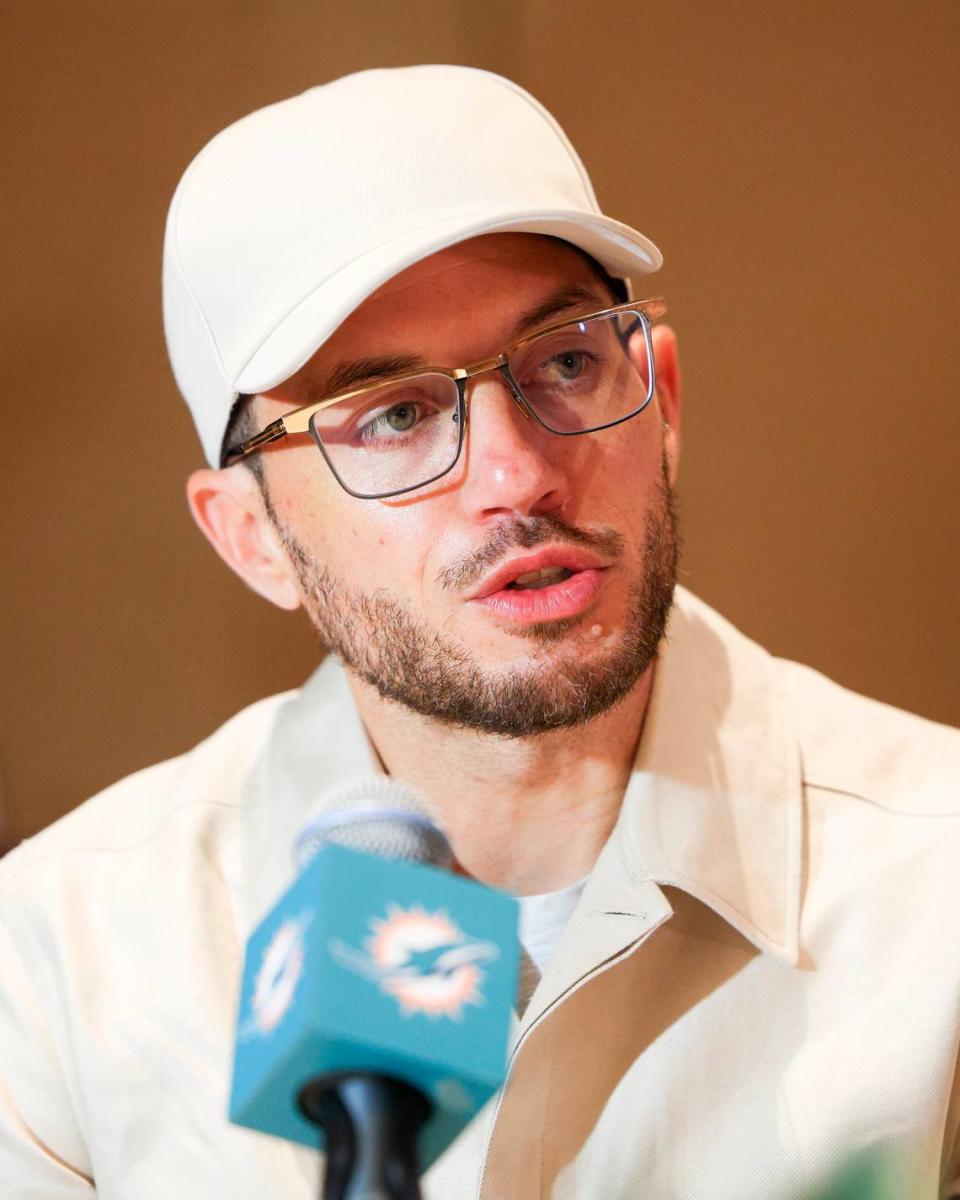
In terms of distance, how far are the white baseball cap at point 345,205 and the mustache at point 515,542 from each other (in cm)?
24

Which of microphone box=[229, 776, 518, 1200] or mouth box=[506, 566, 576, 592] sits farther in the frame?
mouth box=[506, 566, 576, 592]

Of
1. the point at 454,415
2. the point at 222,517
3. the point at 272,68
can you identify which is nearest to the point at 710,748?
the point at 454,415

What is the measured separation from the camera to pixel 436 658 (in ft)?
4.20

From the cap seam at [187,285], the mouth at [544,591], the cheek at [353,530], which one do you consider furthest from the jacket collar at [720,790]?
the cap seam at [187,285]

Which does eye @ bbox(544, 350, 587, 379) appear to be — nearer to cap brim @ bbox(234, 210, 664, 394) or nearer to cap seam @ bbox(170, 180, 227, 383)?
cap brim @ bbox(234, 210, 664, 394)

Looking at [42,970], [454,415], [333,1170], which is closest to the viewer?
[333,1170]

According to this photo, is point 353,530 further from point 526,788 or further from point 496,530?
point 526,788

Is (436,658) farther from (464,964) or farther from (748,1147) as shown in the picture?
(464,964)

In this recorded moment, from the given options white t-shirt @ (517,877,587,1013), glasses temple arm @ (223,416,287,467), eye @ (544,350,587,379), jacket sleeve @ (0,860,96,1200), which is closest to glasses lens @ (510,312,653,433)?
eye @ (544,350,587,379)

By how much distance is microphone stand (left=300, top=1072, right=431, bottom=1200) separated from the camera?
539 millimetres

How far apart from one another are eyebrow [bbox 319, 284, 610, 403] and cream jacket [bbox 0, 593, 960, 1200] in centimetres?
39

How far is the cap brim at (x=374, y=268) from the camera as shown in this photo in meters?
1.19

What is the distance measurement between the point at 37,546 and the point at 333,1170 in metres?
1.40

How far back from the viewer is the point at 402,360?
1.24 meters
